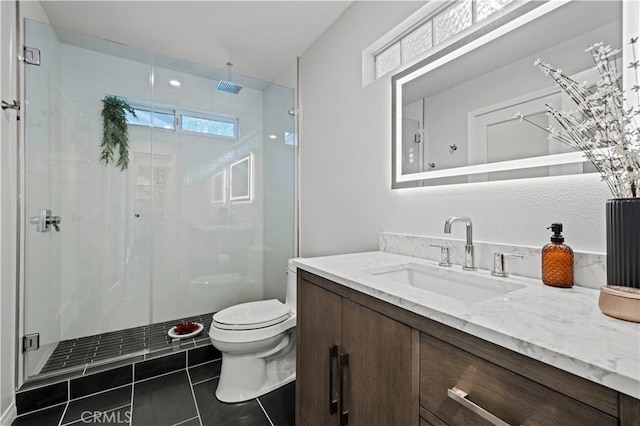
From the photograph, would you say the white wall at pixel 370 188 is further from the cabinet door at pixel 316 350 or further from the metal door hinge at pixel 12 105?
the metal door hinge at pixel 12 105

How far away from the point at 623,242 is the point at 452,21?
1.17 metres

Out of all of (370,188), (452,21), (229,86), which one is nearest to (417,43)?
(452,21)

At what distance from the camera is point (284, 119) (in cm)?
266

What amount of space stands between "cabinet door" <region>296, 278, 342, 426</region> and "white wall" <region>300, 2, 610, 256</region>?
62 centimetres

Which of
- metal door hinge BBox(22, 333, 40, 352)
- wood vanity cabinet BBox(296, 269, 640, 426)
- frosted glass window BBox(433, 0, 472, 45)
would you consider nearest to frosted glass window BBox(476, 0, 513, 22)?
frosted glass window BBox(433, 0, 472, 45)

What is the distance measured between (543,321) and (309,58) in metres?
2.40

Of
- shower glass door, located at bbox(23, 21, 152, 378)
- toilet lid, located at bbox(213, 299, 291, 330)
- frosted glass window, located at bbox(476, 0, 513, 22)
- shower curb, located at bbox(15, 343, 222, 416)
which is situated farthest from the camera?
shower glass door, located at bbox(23, 21, 152, 378)

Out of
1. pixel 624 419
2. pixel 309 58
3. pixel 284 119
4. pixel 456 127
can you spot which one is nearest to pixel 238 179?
pixel 284 119

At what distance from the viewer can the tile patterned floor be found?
4.91 feet

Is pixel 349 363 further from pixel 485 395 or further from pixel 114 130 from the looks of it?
pixel 114 130

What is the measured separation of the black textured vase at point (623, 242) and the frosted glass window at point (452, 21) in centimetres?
100

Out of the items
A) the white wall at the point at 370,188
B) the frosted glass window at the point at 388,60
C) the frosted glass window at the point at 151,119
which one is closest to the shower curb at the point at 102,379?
the white wall at the point at 370,188

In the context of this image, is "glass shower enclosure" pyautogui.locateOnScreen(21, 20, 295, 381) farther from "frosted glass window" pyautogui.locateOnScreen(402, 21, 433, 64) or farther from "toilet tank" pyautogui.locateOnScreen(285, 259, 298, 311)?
"frosted glass window" pyautogui.locateOnScreen(402, 21, 433, 64)

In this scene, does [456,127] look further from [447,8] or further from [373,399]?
[373,399]
